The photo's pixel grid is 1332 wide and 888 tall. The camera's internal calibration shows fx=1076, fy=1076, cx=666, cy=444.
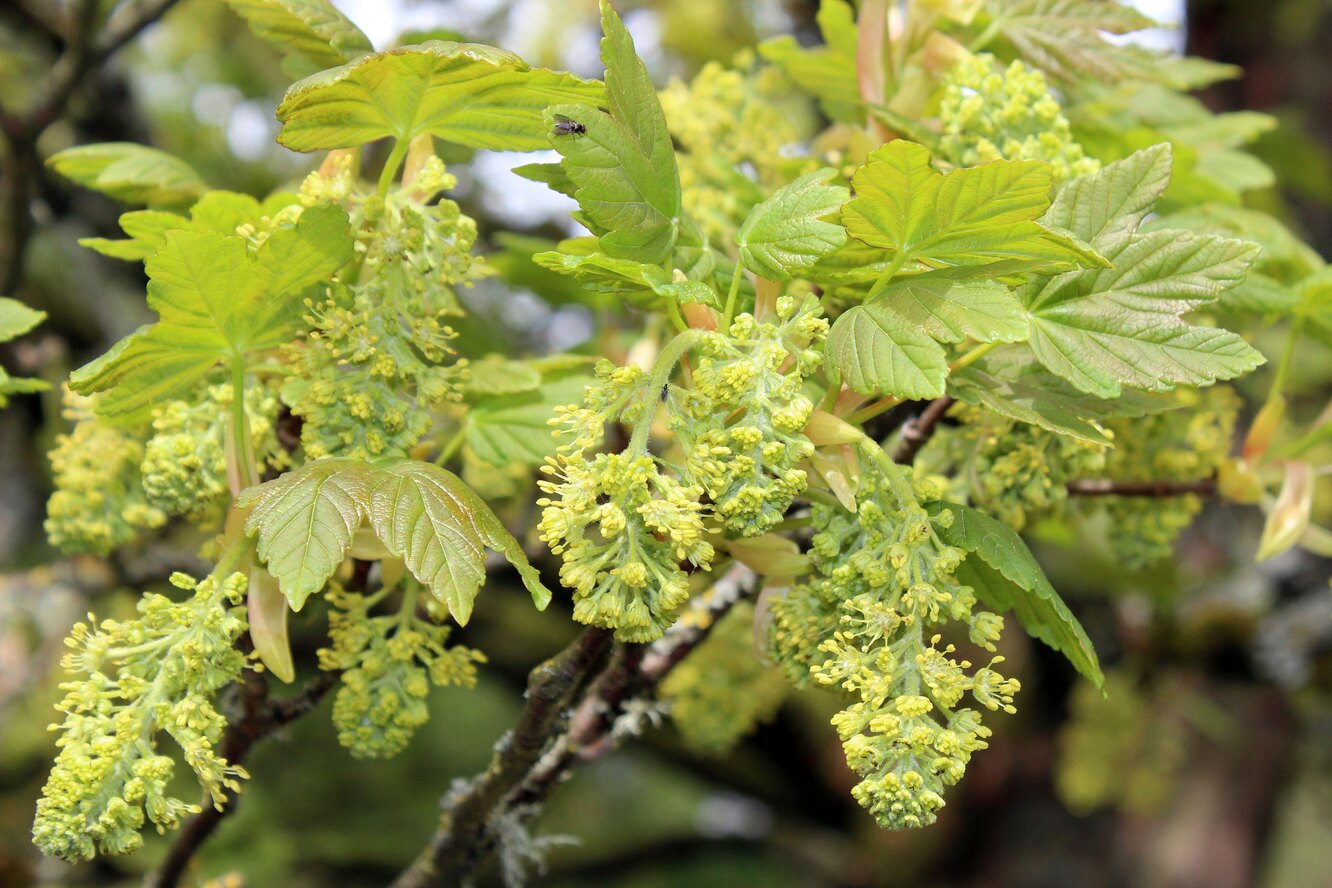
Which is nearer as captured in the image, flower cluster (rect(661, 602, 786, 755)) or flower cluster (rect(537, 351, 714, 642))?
flower cluster (rect(537, 351, 714, 642))

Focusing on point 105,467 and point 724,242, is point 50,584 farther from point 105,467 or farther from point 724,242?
point 724,242

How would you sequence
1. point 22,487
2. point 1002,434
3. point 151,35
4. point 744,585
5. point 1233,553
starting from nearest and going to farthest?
1. point 1002,434
2. point 744,585
3. point 22,487
4. point 1233,553
5. point 151,35

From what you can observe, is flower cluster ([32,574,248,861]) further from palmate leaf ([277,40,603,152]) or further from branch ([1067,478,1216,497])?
branch ([1067,478,1216,497])

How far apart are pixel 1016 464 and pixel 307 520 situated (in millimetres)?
661

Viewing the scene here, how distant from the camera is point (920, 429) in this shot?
42.5 inches

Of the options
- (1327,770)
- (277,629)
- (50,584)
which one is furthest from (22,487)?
(1327,770)

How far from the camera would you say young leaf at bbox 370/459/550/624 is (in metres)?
0.78

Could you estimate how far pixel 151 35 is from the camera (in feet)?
13.5

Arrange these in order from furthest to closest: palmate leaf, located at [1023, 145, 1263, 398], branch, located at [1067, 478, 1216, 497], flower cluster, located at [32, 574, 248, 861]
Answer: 1. branch, located at [1067, 478, 1216, 497]
2. palmate leaf, located at [1023, 145, 1263, 398]
3. flower cluster, located at [32, 574, 248, 861]

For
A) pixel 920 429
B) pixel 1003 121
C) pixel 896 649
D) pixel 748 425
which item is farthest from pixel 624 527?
pixel 1003 121

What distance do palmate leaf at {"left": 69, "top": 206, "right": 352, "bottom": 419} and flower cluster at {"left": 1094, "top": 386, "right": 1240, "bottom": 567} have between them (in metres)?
0.89

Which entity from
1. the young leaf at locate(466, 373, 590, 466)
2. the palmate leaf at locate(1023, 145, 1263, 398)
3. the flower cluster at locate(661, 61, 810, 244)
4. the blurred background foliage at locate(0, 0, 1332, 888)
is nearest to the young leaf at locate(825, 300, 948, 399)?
the palmate leaf at locate(1023, 145, 1263, 398)

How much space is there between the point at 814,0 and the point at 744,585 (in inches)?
116

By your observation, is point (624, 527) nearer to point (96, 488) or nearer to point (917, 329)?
point (917, 329)
